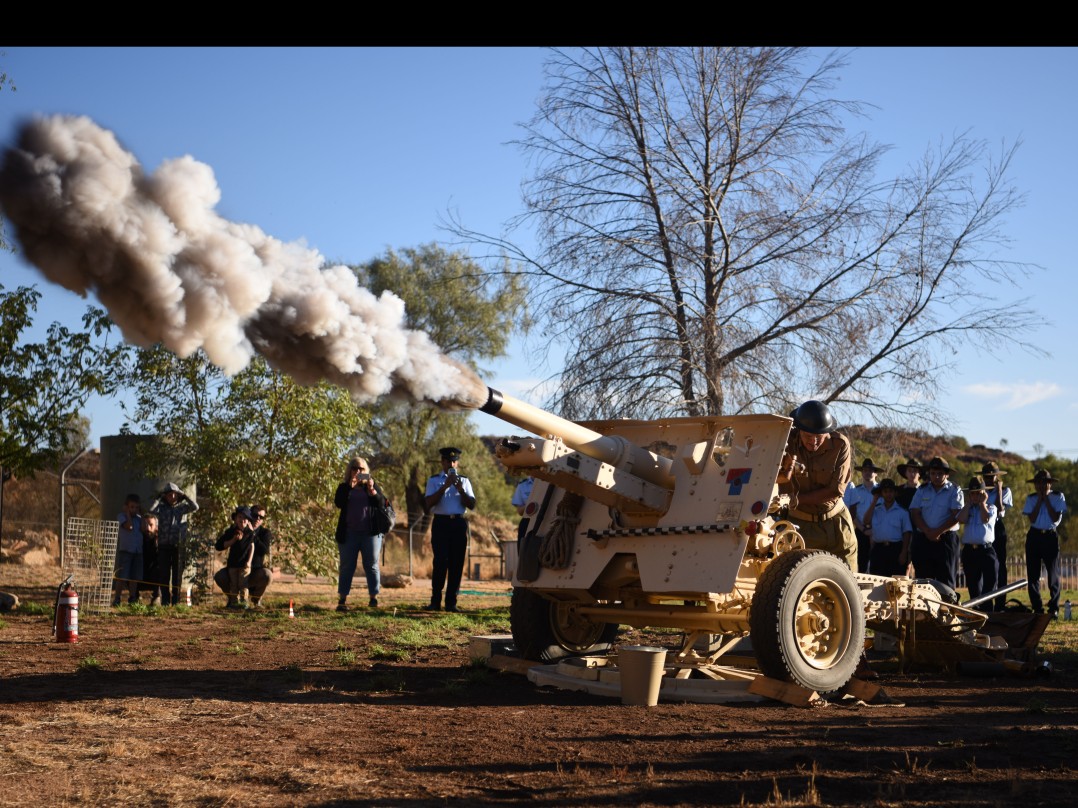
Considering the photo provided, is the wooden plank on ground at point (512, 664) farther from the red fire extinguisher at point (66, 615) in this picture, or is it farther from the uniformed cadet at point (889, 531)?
the uniformed cadet at point (889, 531)

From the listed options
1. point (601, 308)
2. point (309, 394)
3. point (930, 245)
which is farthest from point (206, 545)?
point (930, 245)

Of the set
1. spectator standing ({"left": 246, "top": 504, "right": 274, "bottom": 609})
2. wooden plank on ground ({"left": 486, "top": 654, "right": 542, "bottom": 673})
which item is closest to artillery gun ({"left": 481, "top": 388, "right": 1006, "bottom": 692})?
wooden plank on ground ({"left": 486, "top": 654, "right": 542, "bottom": 673})

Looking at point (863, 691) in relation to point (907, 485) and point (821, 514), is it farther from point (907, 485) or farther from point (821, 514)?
point (907, 485)

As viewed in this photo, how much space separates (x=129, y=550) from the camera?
15.9 meters

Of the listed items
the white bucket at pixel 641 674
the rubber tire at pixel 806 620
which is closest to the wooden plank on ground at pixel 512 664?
the white bucket at pixel 641 674

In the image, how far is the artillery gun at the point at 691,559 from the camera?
8352mm

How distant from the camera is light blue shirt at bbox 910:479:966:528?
14.0 meters

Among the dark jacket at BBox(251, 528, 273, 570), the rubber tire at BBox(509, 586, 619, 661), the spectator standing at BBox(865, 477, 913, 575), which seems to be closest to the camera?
the rubber tire at BBox(509, 586, 619, 661)

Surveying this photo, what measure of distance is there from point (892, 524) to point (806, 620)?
7.03 meters

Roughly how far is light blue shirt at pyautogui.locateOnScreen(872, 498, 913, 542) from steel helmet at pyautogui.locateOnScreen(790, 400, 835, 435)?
614 centimetres

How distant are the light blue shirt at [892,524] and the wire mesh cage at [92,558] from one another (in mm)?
9531


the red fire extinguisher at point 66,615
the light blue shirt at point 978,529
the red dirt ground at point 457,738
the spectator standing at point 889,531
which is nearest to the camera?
the red dirt ground at point 457,738

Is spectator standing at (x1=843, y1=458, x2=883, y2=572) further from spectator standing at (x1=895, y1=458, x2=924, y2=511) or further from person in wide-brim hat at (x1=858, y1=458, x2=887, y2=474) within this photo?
spectator standing at (x1=895, y1=458, x2=924, y2=511)

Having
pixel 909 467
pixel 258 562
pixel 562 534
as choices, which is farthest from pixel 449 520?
pixel 562 534
